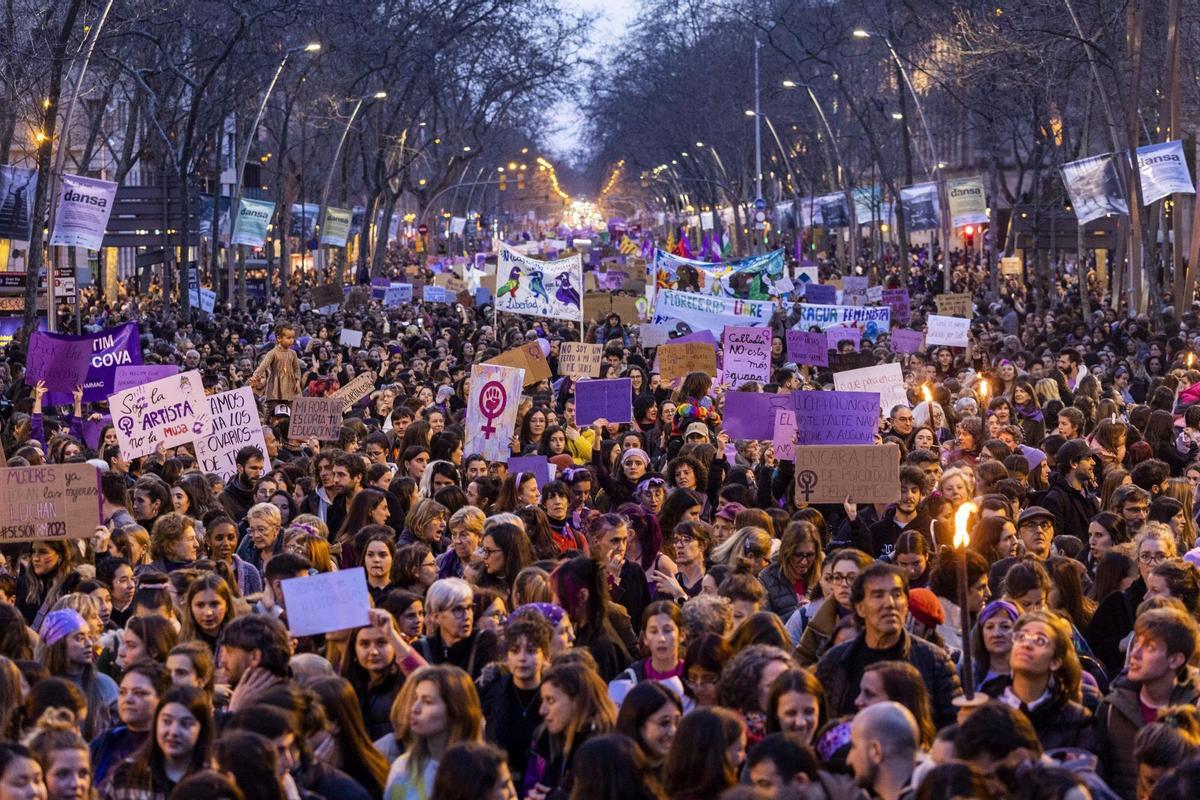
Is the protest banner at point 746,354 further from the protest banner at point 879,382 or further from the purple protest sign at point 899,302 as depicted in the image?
the purple protest sign at point 899,302

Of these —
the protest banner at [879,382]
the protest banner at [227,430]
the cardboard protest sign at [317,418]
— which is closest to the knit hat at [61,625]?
the protest banner at [227,430]

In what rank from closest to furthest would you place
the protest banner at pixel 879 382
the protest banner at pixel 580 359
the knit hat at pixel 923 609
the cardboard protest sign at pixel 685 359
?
the knit hat at pixel 923 609 → the protest banner at pixel 879 382 → the cardboard protest sign at pixel 685 359 → the protest banner at pixel 580 359

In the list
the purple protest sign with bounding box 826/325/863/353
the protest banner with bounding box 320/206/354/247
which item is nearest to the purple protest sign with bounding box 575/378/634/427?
the purple protest sign with bounding box 826/325/863/353

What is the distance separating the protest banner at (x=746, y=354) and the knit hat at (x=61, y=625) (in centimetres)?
1160

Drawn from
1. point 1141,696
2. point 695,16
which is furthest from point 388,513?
point 695,16

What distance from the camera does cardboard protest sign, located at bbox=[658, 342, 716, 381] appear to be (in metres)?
18.7

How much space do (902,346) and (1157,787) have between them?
1780 centimetres

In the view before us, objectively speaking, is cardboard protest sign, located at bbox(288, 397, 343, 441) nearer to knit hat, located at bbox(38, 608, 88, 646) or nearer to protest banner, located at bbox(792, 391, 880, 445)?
protest banner, located at bbox(792, 391, 880, 445)

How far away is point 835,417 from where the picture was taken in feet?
43.8

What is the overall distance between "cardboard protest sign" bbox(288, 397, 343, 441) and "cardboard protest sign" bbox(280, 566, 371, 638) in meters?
7.71

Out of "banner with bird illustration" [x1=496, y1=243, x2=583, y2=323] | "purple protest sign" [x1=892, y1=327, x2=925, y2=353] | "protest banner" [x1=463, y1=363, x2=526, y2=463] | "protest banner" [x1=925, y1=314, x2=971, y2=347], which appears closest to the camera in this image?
"protest banner" [x1=463, y1=363, x2=526, y2=463]

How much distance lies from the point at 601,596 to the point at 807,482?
129 inches

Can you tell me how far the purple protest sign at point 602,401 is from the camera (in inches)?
601

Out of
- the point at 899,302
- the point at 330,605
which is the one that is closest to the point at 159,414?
the point at 330,605
